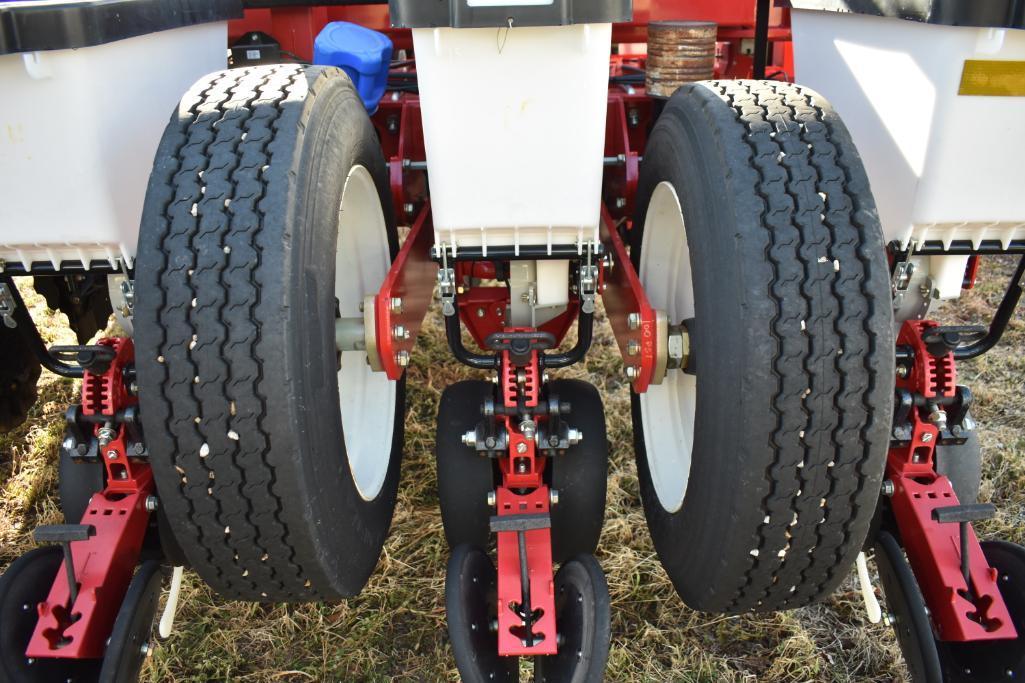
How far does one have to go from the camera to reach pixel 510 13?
5.31ft

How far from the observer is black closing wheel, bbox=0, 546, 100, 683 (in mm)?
1837

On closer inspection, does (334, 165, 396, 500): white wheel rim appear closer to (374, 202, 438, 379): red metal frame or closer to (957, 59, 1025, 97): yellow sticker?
(374, 202, 438, 379): red metal frame

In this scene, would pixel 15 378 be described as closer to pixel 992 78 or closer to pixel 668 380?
pixel 668 380

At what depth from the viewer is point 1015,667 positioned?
5.95ft

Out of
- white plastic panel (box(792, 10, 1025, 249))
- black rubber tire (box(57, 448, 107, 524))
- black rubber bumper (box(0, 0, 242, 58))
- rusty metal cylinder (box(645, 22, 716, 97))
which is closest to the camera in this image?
black rubber bumper (box(0, 0, 242, 58))

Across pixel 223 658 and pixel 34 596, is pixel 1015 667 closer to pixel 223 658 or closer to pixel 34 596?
pixel 223 658

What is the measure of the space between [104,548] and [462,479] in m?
0.92

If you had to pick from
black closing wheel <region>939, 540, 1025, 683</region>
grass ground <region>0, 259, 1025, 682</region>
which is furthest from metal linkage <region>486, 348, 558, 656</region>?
black closing wheel <region>939, 540, 1025, 683</region>

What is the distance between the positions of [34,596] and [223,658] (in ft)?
1.91

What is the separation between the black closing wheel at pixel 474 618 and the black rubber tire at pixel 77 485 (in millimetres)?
1041

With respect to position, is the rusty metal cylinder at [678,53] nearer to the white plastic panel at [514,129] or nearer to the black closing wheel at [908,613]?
the white plastic panel at [514,129]

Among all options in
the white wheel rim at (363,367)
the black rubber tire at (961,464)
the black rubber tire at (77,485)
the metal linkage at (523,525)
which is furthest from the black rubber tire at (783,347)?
the black rubber tire at (77,485)

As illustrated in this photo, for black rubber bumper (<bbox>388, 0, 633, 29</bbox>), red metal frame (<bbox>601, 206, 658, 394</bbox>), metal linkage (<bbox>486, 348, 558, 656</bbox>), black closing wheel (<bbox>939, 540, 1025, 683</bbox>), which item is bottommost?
black closing wheel (<bbox>939, 540, 1025, 683</bbox>)

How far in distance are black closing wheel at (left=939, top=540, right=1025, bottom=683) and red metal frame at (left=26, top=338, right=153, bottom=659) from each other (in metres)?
1.92
